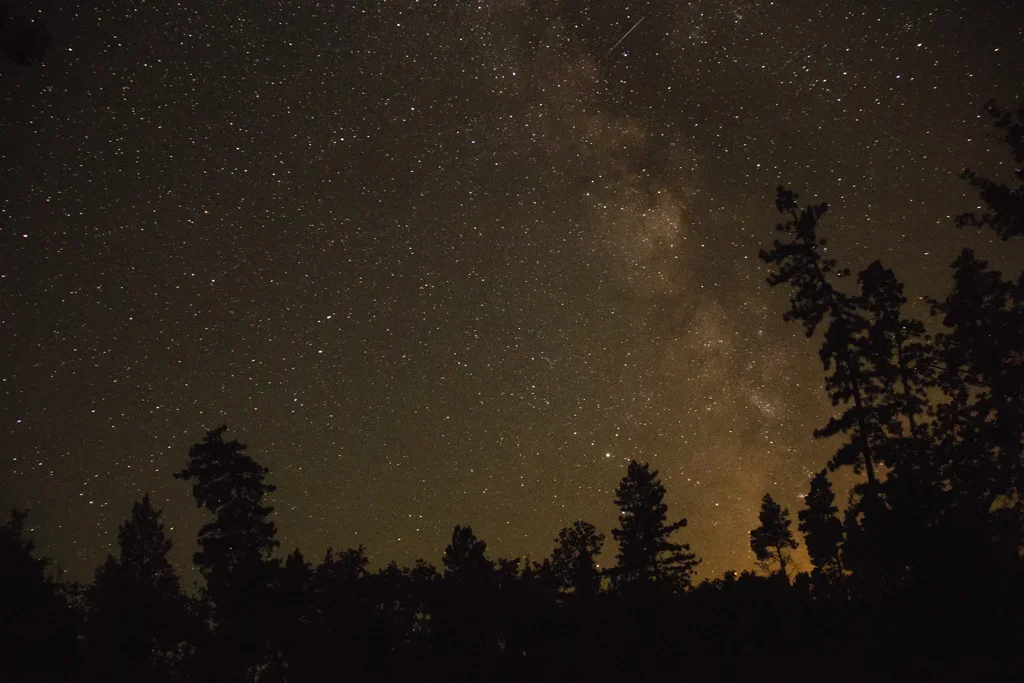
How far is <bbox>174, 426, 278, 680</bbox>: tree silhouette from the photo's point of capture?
27172mm

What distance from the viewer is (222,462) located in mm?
29156

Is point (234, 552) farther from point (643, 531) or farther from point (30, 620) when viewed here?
point (643, 531)

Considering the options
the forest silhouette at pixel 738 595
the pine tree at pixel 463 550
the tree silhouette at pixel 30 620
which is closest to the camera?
the forest silhouette at pixel 738 595

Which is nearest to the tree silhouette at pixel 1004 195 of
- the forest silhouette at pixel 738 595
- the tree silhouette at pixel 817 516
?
the forest silhouette at pixel 738 595

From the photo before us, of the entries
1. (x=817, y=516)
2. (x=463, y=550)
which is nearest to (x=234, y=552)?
(x=463, y=550)

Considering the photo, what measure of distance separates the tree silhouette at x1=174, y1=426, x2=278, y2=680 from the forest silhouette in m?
0.07

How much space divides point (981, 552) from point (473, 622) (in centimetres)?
1569

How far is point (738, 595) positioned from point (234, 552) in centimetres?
1950

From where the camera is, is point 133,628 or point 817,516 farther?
point 817,516

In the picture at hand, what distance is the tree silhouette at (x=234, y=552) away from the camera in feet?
89.1

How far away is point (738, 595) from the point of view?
69.7ft

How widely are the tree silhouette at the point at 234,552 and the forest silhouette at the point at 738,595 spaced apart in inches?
2.8

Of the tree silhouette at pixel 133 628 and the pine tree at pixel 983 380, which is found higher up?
the pine tree at pixel 983 380

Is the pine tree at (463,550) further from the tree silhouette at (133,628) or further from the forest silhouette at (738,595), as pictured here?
the tree silhouette at (133,628)
